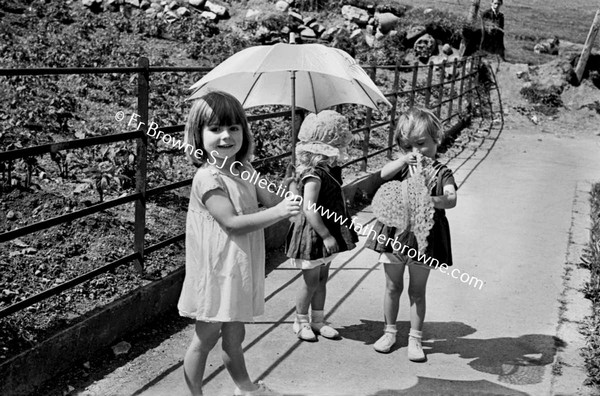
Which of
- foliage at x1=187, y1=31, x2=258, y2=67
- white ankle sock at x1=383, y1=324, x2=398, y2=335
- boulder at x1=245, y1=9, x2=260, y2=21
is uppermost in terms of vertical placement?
boulder at x1=245, y1=9, x2=260, y2=21

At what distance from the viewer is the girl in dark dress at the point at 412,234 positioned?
12.1 ft

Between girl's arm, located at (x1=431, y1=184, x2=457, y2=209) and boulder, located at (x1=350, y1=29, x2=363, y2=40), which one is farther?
boulder, located at (x1=350, y1=29, x2=363, y2=40)

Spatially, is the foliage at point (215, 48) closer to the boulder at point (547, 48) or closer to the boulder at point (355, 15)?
the boulder at point (355, 15)

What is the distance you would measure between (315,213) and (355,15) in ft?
48.4

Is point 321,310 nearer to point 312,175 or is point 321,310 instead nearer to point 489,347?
point 312,175

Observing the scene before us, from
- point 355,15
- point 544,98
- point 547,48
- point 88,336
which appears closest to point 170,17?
point 355,15

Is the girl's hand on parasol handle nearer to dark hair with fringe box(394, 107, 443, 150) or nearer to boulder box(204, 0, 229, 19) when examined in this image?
dark hair with fringe box(394, 107, 443, 150)

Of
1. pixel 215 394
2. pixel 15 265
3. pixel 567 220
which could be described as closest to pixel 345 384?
pixel 215 394

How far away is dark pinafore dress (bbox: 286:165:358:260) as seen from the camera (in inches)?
149

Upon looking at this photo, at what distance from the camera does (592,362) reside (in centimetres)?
373

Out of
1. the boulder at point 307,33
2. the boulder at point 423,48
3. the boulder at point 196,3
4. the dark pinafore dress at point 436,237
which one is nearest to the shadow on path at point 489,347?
the dark pinafore dress at point 436,237

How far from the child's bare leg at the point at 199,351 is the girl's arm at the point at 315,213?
2.85ft

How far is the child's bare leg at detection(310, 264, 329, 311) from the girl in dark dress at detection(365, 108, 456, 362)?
34 centimetres

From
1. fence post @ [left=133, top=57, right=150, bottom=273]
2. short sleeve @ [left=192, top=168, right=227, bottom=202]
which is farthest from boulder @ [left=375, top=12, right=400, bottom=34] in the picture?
short sleeve @ [left=192, top=168, right=227, bottom=202]
